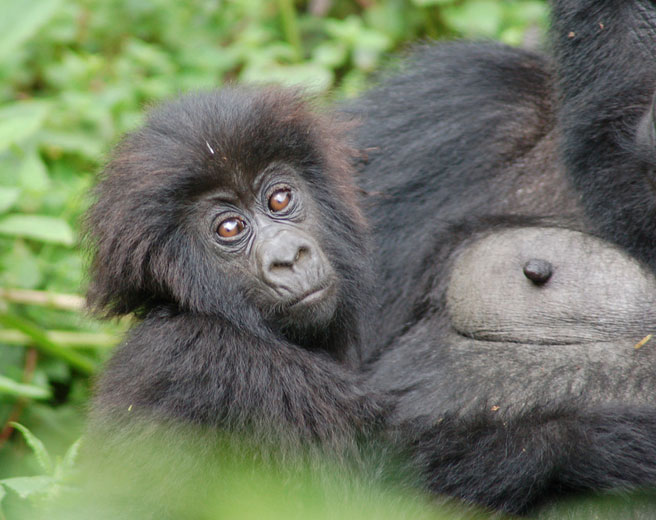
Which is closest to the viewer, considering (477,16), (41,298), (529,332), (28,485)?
(28,485)

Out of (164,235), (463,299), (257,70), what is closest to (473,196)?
(463,299)

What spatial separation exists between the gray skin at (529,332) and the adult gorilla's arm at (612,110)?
119 millimetres

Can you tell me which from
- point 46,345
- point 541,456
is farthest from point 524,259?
point 46,345

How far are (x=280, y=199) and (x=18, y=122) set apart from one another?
158 cm

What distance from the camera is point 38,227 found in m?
3.75

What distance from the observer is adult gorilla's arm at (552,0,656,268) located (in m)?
2.73

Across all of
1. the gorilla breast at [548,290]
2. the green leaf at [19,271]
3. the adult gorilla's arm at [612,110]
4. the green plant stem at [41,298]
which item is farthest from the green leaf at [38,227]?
the adult gorilla's arm at [612,110]

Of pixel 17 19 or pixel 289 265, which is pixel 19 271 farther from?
pixel 289 265

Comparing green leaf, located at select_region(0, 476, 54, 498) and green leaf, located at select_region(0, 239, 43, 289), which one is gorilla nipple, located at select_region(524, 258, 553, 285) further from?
green leaf, located at select_region(0, 239, 43, 289)

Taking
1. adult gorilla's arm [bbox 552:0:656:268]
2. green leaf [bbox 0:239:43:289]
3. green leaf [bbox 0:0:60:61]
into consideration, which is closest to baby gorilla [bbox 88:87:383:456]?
adult gorilla's arm [bbox 552:0:656:268]

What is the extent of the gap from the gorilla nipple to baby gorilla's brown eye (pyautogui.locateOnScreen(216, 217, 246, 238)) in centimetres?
87

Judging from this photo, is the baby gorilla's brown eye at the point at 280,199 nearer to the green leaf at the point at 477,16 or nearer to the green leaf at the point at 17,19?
the green leaf at the point at 17,19

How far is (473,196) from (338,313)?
0.68m

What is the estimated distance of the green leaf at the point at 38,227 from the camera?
12.2 ft
